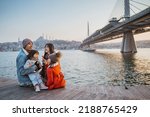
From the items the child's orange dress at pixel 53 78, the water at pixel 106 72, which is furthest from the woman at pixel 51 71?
the water at pixel 106 72

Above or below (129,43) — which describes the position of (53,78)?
below

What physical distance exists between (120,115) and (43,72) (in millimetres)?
2648

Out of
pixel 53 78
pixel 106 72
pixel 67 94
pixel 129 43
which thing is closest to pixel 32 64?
pixel 53 78

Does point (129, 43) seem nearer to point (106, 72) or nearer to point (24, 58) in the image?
point (106, 72)

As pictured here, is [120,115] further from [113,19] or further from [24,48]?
[113,19]

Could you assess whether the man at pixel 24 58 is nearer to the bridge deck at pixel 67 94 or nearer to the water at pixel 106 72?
the bridge deck at pixel 67 94

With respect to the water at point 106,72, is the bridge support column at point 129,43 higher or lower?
higher

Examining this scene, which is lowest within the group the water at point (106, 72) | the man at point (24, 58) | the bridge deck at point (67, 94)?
the water at point (106, 72)

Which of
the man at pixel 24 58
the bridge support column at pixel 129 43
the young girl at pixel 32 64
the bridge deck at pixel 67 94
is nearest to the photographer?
the bridge deck at pixel 67 94

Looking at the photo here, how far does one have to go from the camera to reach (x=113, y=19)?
44750mm

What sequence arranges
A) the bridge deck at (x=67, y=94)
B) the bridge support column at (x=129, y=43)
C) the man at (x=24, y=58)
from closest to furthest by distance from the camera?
the bridge deck at (x=67, y=94)
the man at (x=24, y=58)
the bridge support column at (x=129, y=43)

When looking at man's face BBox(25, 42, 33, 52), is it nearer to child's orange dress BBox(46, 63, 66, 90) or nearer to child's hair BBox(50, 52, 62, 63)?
child's hair BBox(50, 52, 62, 63)

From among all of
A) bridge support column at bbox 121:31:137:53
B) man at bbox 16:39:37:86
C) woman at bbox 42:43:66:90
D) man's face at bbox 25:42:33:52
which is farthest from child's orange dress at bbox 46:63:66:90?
bridge support column at bbox 121:31:137:53

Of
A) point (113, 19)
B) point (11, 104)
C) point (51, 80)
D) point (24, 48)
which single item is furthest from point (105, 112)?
point (113, 19)
